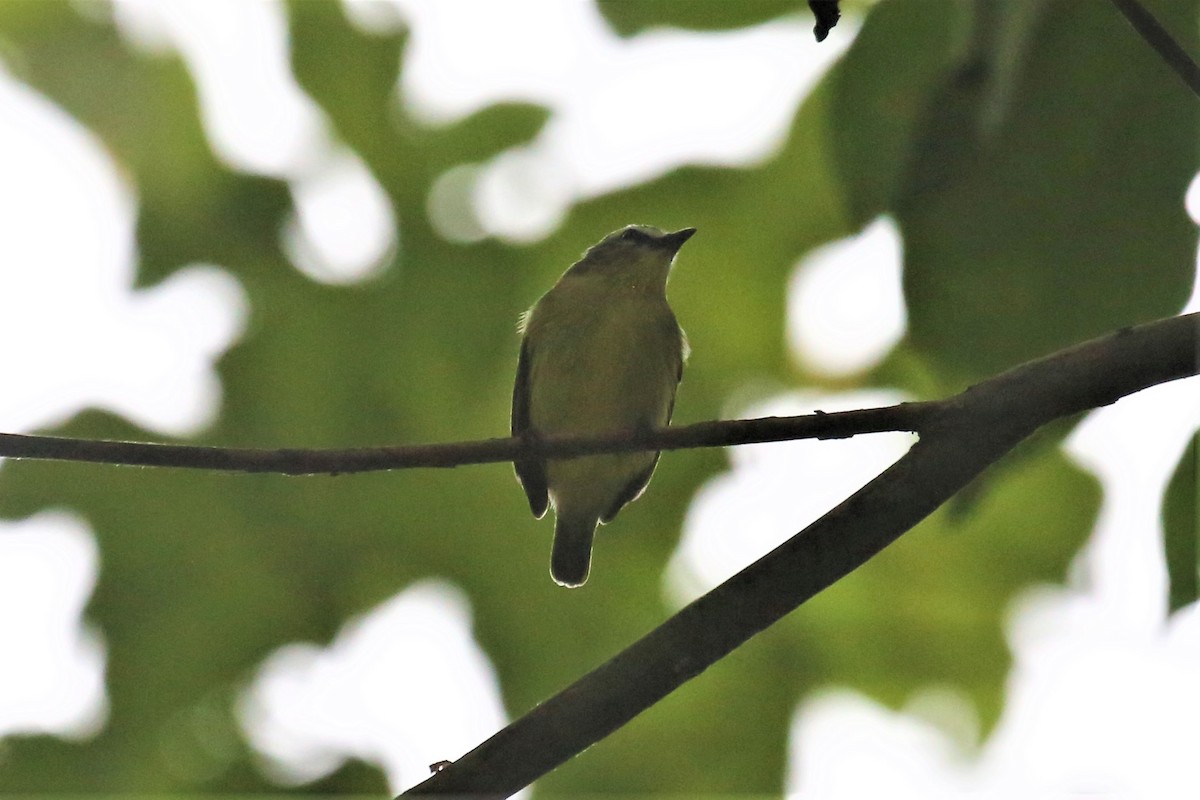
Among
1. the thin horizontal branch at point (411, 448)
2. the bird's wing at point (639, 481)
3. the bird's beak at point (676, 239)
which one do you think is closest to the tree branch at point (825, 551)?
the thin horizontal branch at point (411, 448)

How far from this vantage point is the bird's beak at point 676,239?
374cm

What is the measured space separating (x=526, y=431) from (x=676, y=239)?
816 millimetres

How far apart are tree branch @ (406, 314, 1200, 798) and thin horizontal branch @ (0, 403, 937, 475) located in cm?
8

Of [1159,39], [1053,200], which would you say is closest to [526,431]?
[1053,200]

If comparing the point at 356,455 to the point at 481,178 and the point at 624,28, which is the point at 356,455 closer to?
the point at 624,28

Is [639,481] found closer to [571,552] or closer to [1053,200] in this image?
[571,552]

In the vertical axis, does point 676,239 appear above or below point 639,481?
above

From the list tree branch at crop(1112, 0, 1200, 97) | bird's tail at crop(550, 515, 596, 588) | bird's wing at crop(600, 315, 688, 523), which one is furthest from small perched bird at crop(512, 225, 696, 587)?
tree branch at crop(1112, 0, 1200, 97)

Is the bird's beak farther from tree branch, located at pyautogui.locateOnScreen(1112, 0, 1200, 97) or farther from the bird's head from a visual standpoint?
tree branch, located at pyautogui.locateOnScreen(1112, 0, 1200, 97)

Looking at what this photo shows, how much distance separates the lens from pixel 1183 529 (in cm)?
179

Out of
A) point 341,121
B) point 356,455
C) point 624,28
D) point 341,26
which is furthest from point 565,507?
point 356,455

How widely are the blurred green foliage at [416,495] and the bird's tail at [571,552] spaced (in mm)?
67

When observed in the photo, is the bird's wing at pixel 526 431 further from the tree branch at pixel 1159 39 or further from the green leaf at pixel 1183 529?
the tree branch at pixel 1159 39

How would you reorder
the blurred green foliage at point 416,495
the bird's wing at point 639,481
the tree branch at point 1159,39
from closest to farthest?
the tree branch at point 1159,39
the blurred green foliage at point 416,495
the bird's wing at point 639,481
